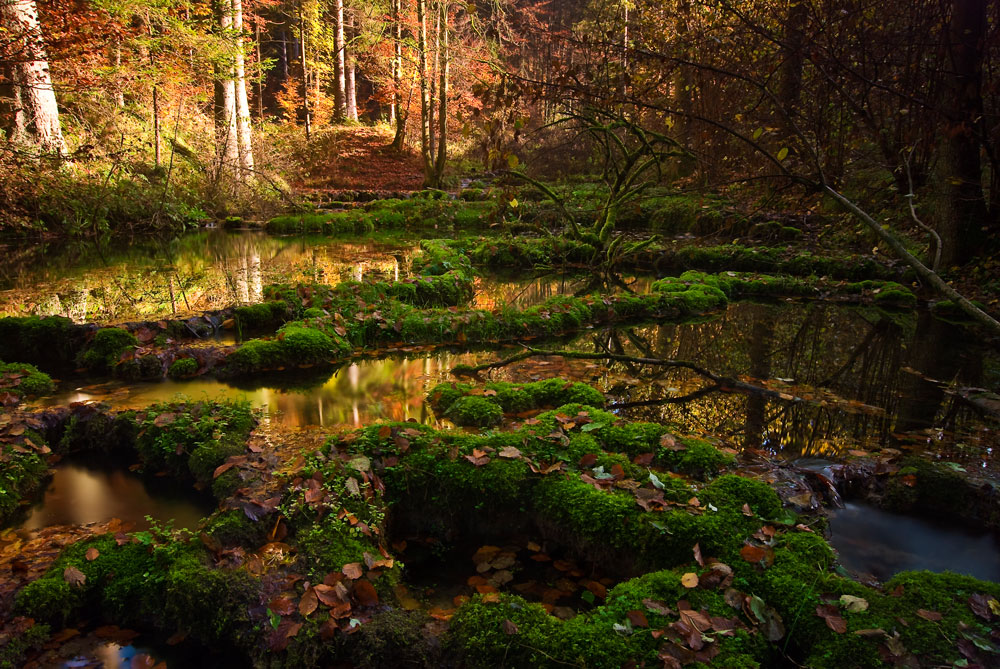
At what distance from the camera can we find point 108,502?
12.3 feet

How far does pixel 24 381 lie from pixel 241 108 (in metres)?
17.8

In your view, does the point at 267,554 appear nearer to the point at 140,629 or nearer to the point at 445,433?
the point at 140,629

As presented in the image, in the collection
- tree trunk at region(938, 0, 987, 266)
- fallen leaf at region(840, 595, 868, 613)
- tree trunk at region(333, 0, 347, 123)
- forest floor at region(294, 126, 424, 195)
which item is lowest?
fallen leaf at region(840, 595, 868, 613)

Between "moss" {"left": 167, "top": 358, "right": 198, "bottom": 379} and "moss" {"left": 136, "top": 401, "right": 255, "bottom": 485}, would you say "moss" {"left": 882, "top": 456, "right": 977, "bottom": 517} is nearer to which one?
"moss" {"left": 136, "top": 401, "right": 255, "bottom": 485}

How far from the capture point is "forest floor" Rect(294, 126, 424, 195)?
2669 cm

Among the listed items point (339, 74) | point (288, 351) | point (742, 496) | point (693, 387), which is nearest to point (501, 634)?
point (742, 496)

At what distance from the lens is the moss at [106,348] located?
19.7 feet

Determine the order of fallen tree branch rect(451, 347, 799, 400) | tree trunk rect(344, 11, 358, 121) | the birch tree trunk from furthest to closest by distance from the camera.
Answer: tree trunk rect(344, 11, 358, 121), the birch tree trunk, fallen tree branch rect(451, 347, 799, 400)

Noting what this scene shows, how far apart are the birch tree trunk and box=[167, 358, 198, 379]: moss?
1302cm

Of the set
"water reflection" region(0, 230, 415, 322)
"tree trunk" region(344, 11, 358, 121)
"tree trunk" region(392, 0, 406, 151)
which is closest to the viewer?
"water reflection" region(0, 230, 415, 322)

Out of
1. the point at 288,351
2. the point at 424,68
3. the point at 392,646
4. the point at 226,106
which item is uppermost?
the point at 424,68

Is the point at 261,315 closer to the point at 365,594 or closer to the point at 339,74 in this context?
the point at 365,594

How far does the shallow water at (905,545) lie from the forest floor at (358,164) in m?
24.0

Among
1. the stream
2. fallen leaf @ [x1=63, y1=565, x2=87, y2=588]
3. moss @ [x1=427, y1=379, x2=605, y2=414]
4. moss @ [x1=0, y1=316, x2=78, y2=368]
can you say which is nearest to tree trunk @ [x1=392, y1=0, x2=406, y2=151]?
the stream
